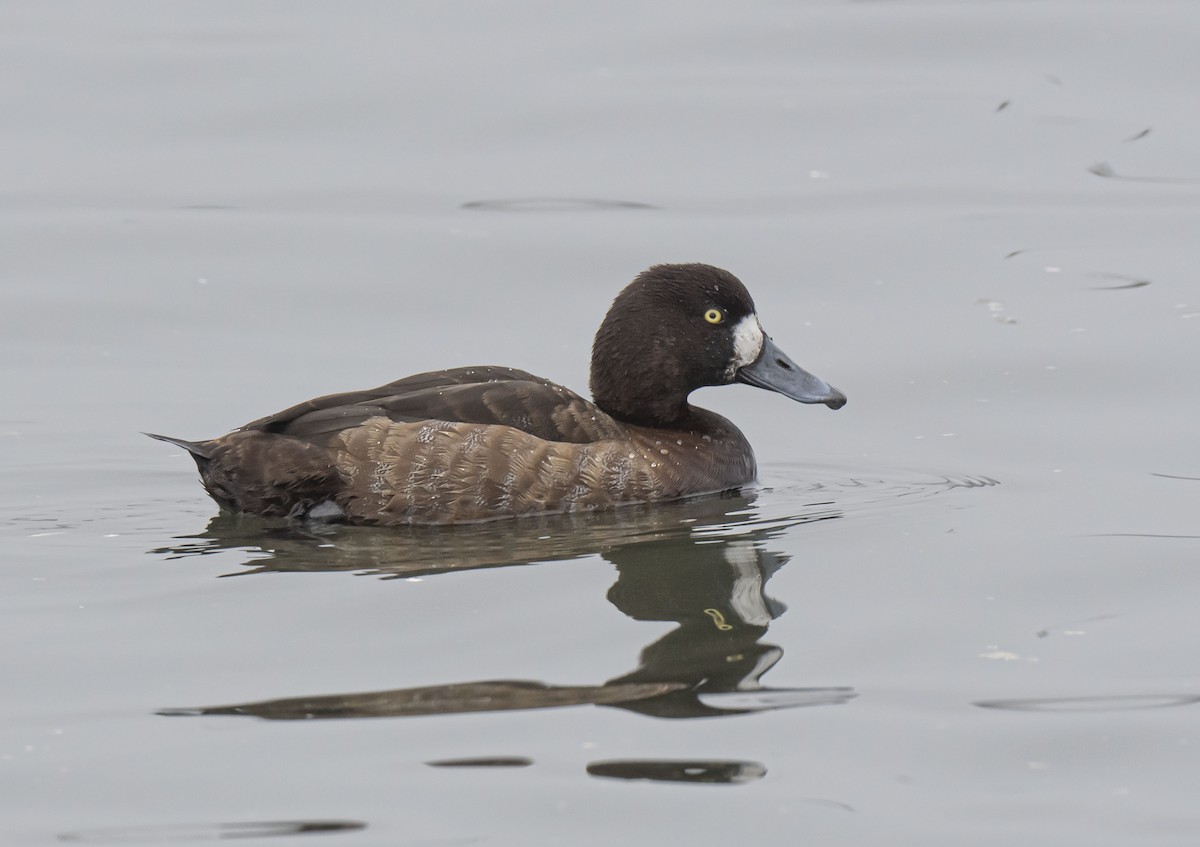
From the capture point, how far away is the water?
17.6 ft

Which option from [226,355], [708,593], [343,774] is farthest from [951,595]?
[226,355]

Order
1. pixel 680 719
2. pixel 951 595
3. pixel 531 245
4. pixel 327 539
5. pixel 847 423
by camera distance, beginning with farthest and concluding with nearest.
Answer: pixel 531 245 < pixel 847 423 < pixel 327 539 < pixel 951 595 < pixel 680 719

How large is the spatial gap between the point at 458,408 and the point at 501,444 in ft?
0.73

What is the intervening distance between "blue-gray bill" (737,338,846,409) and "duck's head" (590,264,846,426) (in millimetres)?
58

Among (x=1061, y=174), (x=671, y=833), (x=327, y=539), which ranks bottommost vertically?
(x=671, y=833)

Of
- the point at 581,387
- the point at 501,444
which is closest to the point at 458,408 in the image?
the point at 501,444

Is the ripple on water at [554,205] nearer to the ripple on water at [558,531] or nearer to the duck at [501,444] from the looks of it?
the duck at [501,444]

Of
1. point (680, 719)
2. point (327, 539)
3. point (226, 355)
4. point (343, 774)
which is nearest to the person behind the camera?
point (343, 774)

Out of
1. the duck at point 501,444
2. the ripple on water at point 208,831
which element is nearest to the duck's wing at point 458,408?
the duck at point 501,444

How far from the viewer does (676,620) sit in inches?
264

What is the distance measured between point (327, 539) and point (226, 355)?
3.27 metres

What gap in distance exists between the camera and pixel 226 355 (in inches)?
424

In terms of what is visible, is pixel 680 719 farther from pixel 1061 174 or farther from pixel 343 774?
pixel 1061 174

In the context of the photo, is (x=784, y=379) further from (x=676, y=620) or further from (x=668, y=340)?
(x=676, y=620)
